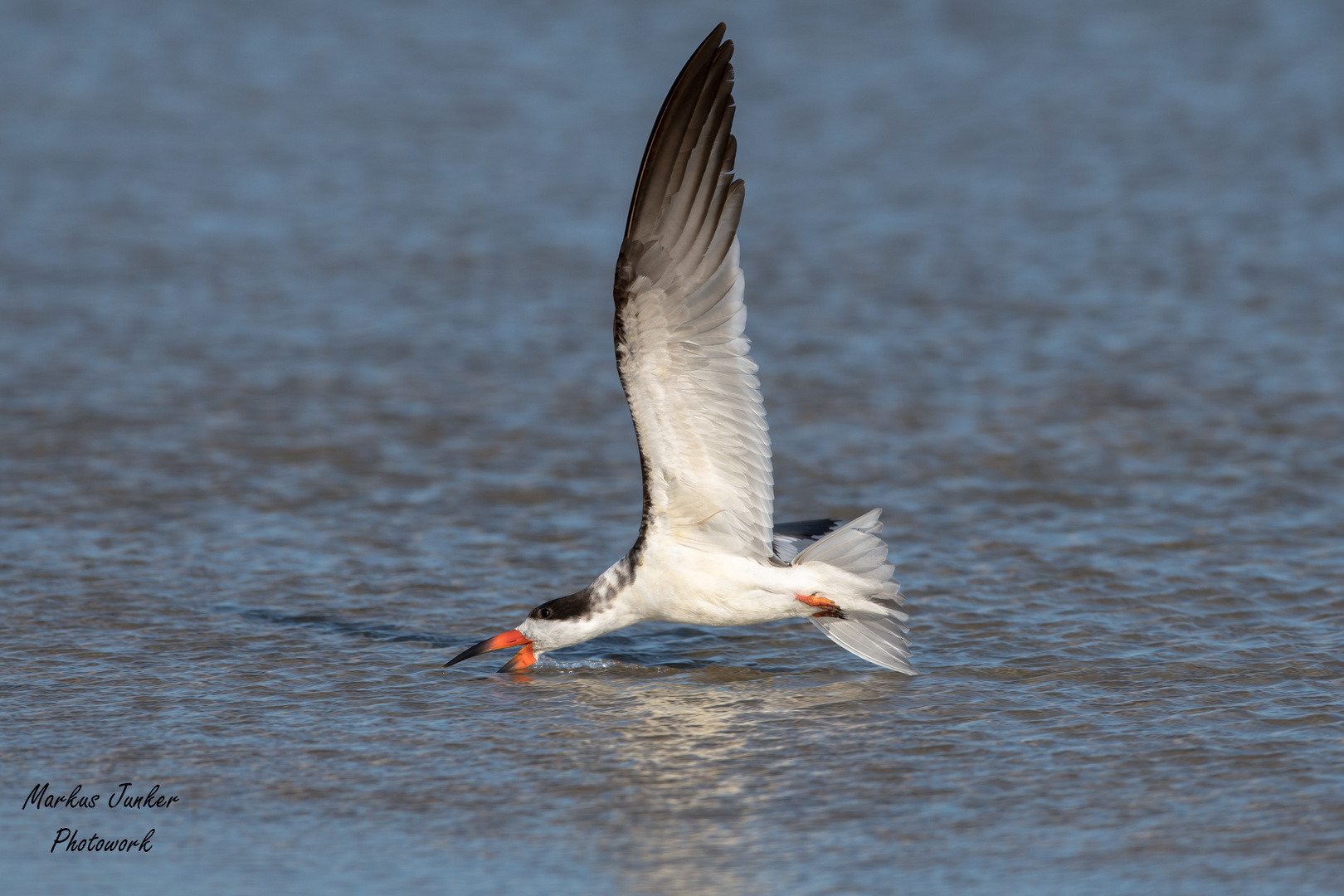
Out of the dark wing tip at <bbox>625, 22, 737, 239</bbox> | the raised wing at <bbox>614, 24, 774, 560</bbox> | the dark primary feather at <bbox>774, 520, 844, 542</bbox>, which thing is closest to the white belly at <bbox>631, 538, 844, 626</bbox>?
the raised wing at <bbox>614, 24, 774, 560</bbox>

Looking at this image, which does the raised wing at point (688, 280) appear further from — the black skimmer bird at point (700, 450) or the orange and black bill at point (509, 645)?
the orange and black bill at point (509, 645)

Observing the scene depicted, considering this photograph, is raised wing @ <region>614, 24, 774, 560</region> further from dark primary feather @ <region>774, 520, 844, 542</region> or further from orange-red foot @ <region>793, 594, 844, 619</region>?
dark primary feather @ <region>774, 520, 844, 542</region>

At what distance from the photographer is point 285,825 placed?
4668mm

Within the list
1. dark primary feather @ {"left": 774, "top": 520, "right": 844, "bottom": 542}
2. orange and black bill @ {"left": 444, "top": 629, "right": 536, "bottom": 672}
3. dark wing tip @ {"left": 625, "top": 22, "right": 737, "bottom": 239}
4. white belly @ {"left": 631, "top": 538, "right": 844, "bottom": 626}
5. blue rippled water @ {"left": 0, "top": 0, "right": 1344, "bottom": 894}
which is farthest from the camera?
dark primary feather @ {"left": 774, "top": 520, "right": 844, "bottom": 542}

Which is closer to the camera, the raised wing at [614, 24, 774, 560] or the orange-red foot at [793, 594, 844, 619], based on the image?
the raised wing at [614, 24, 774, 560]

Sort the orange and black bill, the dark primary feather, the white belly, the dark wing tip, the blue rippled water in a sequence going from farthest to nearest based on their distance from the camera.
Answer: the dark primary feather
the orange and black bill
the white belly
the dark wing tip
the blue rippled water

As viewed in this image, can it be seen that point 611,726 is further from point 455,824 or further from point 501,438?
point 501,438

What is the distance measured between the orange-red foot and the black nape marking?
0.74m

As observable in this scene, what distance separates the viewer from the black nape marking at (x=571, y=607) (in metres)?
5.91

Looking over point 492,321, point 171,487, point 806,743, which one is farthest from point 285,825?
point 492,321

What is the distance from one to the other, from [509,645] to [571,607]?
0.88 feet

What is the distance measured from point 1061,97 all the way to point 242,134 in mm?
7502

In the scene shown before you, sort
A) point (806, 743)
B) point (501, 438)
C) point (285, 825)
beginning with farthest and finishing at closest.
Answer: point (501, 438) < point (806, 743) < point (285, 825)

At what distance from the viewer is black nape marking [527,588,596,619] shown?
591 centimetres
